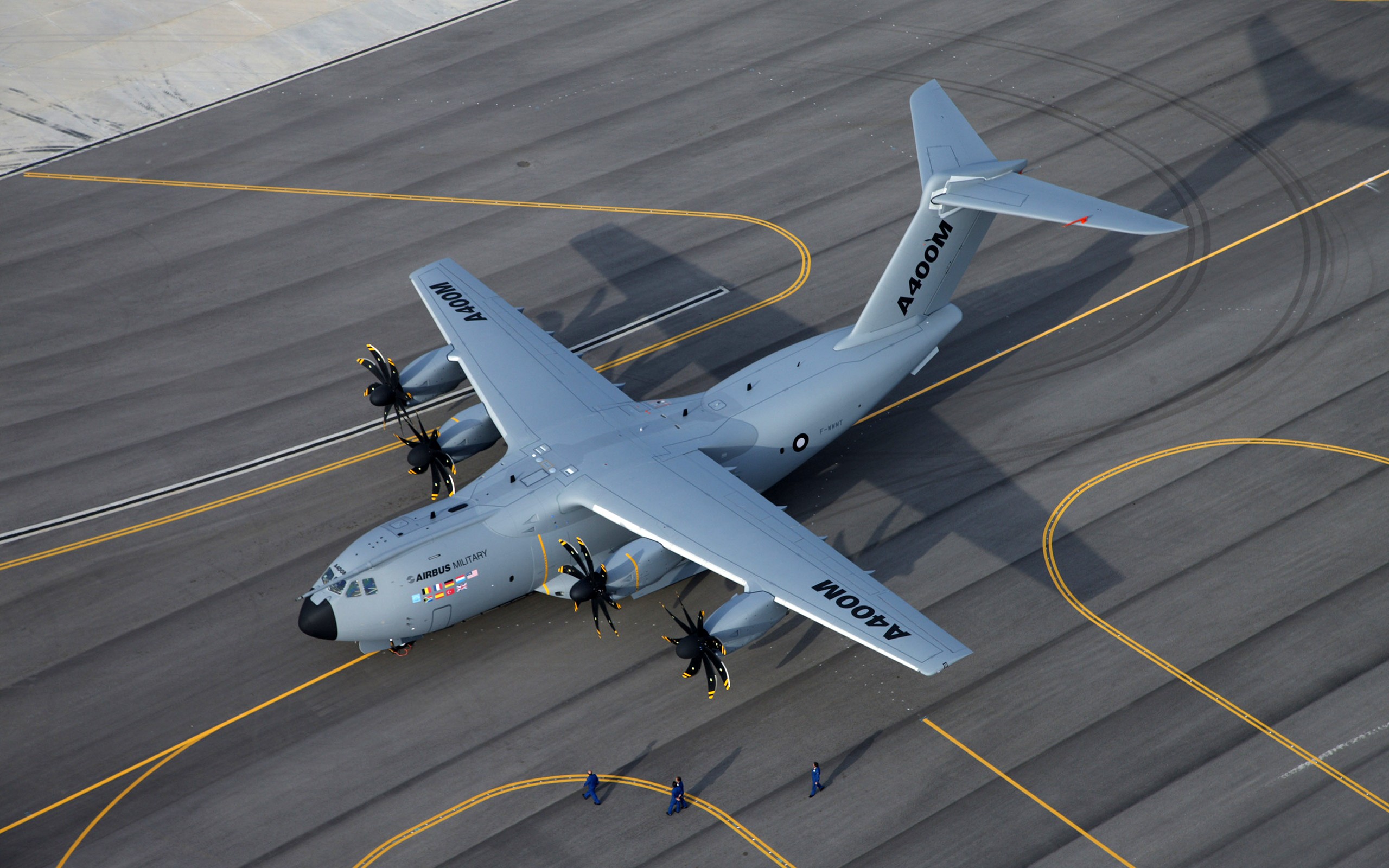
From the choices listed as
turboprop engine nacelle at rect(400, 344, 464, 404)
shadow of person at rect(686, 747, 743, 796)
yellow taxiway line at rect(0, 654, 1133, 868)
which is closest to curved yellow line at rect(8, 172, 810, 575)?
turboprop engine nacelle at rect(400, 344, 464, 404)

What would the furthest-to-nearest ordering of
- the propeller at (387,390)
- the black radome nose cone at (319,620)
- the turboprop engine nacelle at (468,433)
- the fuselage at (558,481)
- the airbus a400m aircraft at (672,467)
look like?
the propeller at (387,390) < the turboprop engine nacelle at (468,433) < the fuselage at (558,481) < the black radome nose cone at (319,620) < the airbus a400m aircraft at (672,467)

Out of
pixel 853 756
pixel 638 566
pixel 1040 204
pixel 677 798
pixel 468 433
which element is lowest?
pixel 853 756

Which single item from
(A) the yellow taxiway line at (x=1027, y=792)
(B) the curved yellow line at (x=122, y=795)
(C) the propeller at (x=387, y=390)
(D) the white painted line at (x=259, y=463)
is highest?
(C) the propeller at (x=387, y=390)

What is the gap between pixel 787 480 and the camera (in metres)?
37.5

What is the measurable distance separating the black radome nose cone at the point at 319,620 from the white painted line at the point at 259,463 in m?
9.46

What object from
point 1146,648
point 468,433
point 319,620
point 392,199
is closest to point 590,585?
point 319,620

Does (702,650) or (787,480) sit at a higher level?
(787,480)

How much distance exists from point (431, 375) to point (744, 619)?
563 inches

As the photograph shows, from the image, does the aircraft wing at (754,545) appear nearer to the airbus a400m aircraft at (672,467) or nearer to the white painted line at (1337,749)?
the airbus a400m aircraft at (672,467)

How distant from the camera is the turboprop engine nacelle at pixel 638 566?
3047 cm

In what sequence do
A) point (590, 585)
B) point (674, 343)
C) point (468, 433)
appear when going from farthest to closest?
point (674, 343)
point (468, 433)
point (590, 585)

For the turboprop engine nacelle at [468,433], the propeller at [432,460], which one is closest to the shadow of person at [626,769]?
the propeller at [432,460]

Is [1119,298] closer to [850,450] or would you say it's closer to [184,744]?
[850,450]

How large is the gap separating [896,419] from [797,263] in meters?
9.34
